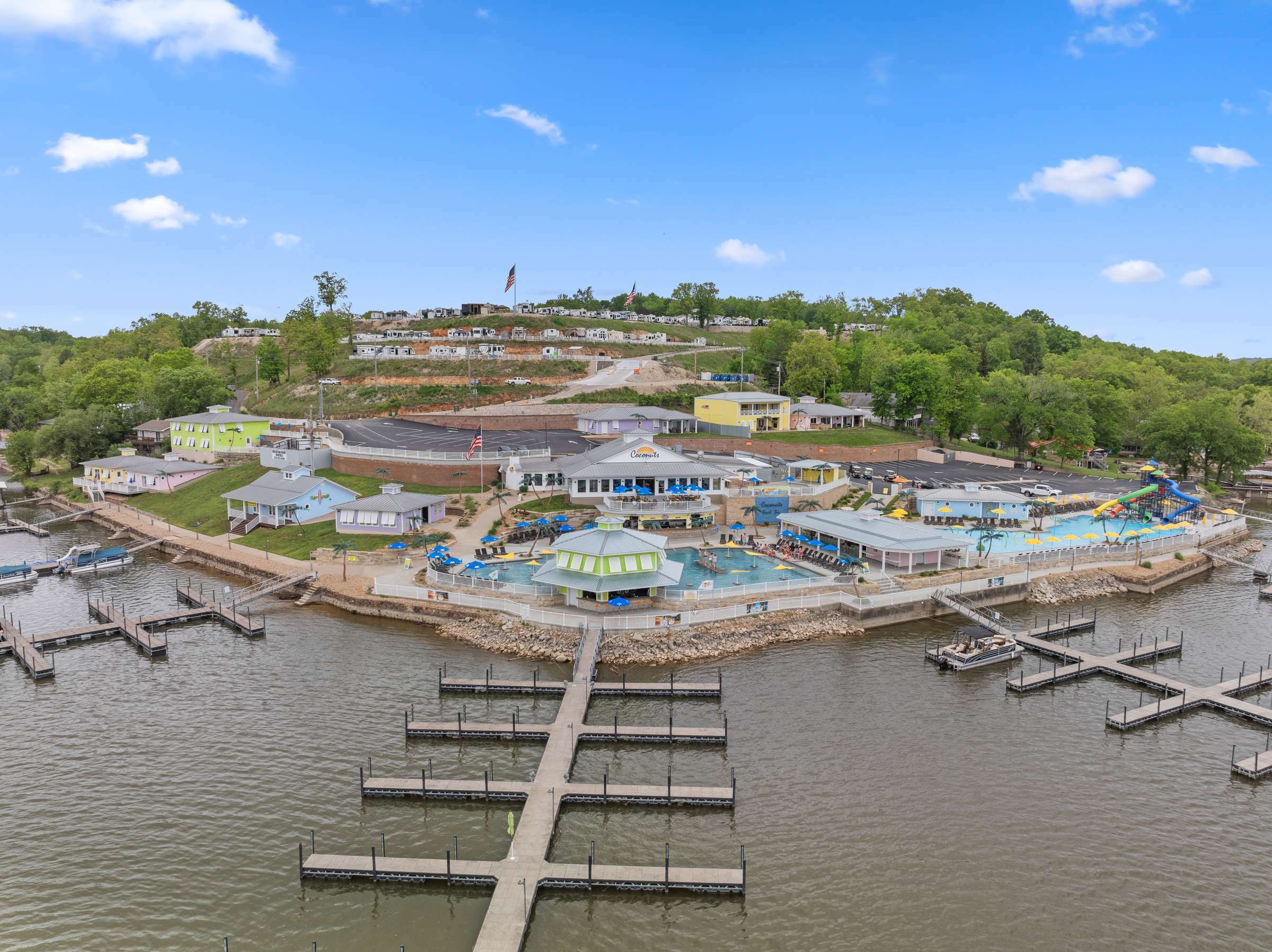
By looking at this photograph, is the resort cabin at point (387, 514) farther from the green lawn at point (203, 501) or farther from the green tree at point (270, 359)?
the green tree at point (270, 359)

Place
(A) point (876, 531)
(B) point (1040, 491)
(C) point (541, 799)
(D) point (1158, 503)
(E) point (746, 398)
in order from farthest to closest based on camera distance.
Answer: (E) point (746, 398) < (B) point (1040, 491) < (D) point (1158, 503) < (A) point (876, 531) < (C) point (541, 799)

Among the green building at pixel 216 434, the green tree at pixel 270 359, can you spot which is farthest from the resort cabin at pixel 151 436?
the green tree at pixel 270 359

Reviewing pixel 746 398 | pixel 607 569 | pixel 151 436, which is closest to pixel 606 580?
pixel 607 569

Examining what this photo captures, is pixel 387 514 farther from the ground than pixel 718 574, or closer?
farther from the ground

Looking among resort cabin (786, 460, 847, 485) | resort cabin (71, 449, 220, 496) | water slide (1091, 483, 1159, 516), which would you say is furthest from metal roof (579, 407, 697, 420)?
water slide (1091, 483, 1159, 516)

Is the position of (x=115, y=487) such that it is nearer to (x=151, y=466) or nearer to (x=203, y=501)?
(x=151, y=466)

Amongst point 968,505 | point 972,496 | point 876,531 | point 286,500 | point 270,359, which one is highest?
point 270,359

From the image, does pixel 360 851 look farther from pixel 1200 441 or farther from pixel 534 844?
pixel 1200 441
